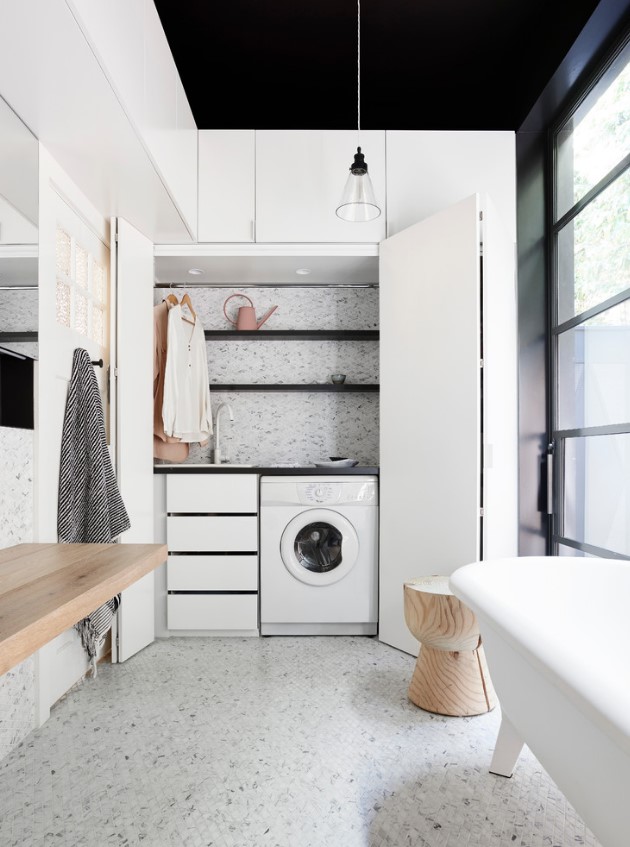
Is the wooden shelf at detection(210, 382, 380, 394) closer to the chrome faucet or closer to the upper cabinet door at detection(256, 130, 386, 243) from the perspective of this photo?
the chrome faucet

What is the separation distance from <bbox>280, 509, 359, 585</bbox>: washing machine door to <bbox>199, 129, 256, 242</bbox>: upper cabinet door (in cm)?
148

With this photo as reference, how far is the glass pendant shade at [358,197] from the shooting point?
2.61 metres

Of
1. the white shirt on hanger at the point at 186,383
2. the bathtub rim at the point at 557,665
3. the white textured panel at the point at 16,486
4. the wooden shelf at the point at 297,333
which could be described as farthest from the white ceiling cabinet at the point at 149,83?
the bathtub rim at the point at 557,665

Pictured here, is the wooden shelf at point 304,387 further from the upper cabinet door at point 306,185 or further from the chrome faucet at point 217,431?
the upper cabinet door at point 306,185

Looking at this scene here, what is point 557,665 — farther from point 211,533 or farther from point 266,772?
point 211,533

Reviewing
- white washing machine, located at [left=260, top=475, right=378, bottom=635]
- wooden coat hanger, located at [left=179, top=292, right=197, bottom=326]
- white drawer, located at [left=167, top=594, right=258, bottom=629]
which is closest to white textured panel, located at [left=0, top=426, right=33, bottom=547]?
white drawer, located at [left=167, top=594, right=258, bottom=629]

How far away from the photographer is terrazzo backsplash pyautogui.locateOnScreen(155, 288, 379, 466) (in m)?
3.77

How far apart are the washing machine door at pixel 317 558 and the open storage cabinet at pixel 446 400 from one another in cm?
17

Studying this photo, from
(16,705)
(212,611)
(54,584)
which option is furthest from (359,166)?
(16,705)

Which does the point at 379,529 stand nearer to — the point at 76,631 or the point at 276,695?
the point at 276,695

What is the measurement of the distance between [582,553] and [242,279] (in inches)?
93.3

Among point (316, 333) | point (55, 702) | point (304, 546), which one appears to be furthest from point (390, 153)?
point (55, 702)

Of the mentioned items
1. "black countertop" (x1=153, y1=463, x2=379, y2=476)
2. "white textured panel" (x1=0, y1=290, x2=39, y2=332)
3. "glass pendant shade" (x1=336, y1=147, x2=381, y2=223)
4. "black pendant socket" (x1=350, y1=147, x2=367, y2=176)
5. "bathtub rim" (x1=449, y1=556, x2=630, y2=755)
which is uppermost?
"black pendant socket" (x1=350, y1=147, x2=367, y2=176)

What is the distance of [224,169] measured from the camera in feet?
10.5
